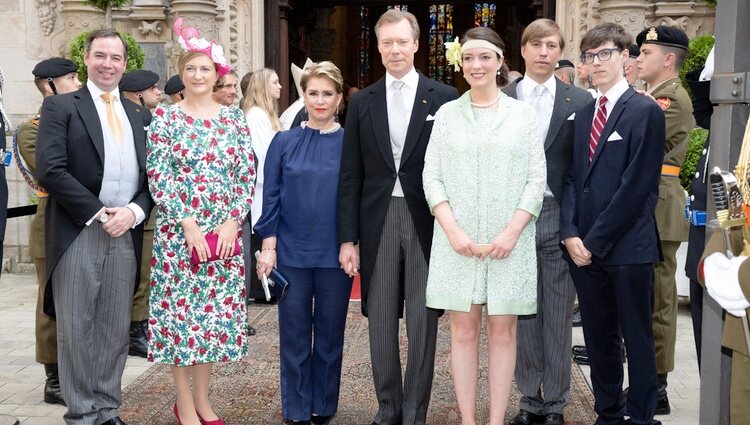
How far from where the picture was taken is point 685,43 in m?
5.03

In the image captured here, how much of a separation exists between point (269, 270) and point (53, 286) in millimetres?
1058

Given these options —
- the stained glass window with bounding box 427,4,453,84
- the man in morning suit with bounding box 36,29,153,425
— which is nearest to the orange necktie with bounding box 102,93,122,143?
the man in morning suit with bounding box 36,29,153,425

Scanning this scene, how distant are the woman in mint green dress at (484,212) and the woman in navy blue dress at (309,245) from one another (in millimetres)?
626

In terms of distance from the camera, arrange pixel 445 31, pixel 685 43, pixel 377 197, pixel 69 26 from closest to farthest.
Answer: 1. pixel 377 197
2. pixel 685 43
3. pixel 69 26
4. pixel 445 31

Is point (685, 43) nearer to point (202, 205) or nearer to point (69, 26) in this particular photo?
point (202, 205)

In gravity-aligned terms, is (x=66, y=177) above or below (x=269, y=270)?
above

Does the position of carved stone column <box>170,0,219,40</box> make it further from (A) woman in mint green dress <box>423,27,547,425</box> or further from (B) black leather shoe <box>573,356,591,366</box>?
(A) woman in mint green dress <box>423,27,547,425</box>

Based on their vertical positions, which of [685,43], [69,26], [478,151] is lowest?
[478,151]

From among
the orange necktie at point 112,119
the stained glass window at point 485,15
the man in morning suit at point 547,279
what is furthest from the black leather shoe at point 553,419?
the stained glass window at point 485,15

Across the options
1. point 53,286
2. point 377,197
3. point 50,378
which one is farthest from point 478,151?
point 50,378

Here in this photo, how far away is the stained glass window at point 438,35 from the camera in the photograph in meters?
26.3

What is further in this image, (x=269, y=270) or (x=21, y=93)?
(x=21, y=93)


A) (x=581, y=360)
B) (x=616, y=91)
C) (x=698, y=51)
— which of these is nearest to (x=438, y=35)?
(x=698, y=51)

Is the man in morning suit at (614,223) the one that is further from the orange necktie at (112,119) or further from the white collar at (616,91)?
the orange necktie at (112,119)
